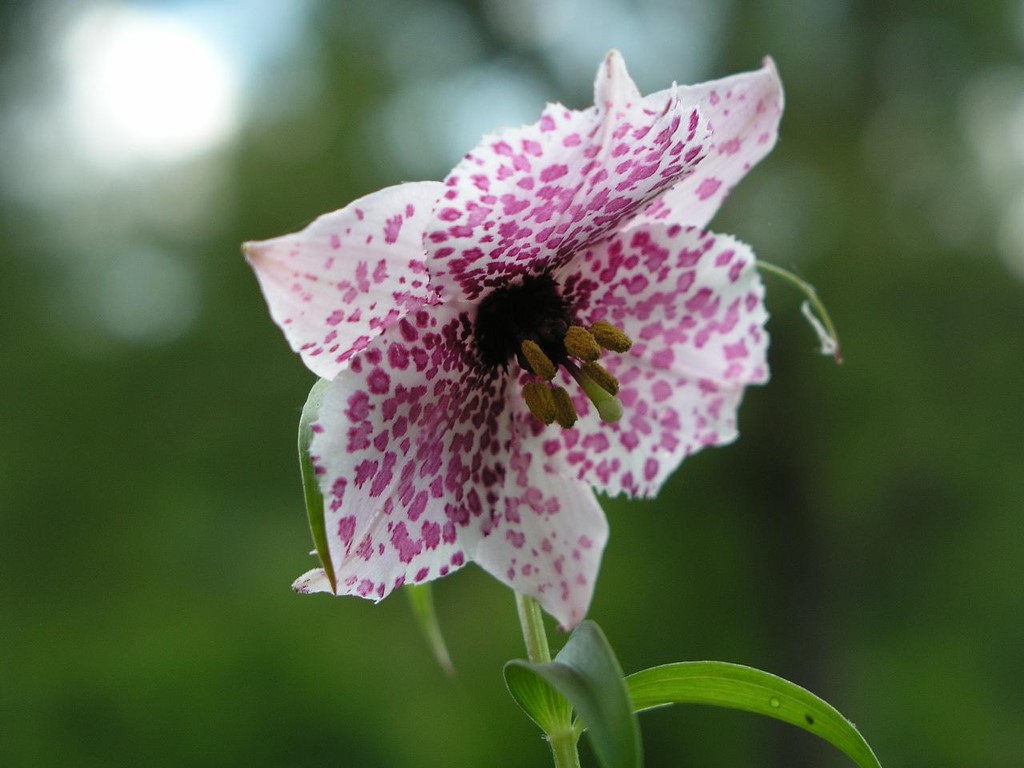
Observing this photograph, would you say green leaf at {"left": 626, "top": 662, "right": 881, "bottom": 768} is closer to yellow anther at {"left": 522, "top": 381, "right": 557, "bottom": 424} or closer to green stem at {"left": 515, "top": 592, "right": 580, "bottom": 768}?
green stem at {"left": 515, "top": 592, "right": 580, "bottom": 768}

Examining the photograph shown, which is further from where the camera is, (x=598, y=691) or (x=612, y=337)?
(x=612, y=337)

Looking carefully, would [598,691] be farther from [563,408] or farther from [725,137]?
[725,137]

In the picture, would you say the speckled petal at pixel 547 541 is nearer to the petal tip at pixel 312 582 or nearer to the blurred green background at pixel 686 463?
the petal tip at pixel 312 582

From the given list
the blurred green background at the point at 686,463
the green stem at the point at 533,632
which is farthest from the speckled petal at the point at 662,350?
the blurred green background at the point at 686,463

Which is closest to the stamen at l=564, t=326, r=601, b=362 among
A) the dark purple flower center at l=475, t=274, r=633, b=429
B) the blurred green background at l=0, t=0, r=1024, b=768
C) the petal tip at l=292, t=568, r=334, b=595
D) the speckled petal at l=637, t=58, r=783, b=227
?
the dark purple flower center at l=475, t=274, r=633, b=429

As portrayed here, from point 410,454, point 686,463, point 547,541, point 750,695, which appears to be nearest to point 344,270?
point 410,454

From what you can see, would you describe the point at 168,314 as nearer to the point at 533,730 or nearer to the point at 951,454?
the point at 533,730
